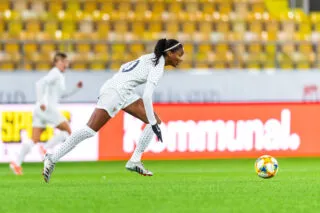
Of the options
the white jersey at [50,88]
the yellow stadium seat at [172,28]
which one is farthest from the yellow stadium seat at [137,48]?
the white jersey at [50,88]

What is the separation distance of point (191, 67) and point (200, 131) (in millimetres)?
4019

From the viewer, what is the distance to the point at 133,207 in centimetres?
912

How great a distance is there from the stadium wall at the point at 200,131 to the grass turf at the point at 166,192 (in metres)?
2.64

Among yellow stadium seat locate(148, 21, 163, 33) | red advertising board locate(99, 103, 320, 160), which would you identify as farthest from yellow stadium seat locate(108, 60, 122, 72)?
red advertising board locate(99, 103, 320, 160)

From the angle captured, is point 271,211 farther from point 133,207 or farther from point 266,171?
point 266,171

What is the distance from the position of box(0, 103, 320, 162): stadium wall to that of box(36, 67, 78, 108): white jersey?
2121mm

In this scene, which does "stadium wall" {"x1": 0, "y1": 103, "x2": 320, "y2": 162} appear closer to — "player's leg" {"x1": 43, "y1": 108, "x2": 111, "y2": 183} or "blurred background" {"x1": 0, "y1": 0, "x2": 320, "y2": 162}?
"blurred background" {"x1": 0, "y1": 0, "x2": 320, "y2": 162}

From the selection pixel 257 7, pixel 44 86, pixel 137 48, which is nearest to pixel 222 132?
pixel 137 48

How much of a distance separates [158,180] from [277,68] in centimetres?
1130

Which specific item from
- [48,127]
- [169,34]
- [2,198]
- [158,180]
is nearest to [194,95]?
[169,34]

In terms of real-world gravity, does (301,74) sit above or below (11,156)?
above

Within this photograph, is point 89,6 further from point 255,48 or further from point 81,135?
point 81,135

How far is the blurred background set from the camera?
64.1 ft

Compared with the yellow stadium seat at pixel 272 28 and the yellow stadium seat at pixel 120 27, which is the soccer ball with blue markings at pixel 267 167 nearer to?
the yellow stadium seat at pixel 120 27
